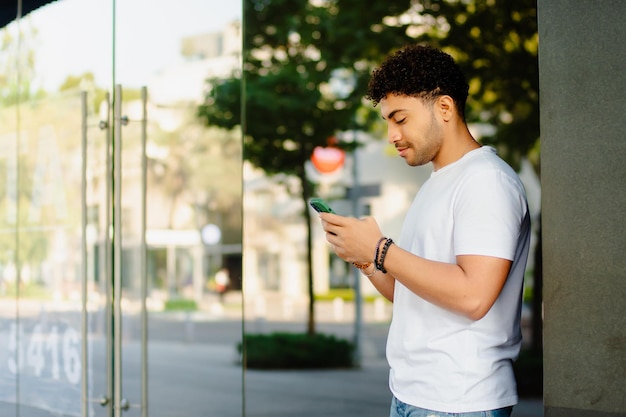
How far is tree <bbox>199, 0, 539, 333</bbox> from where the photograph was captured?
397 inches

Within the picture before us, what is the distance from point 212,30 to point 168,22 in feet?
11.7

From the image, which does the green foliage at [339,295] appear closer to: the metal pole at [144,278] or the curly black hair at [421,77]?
the metal pole at [144,278]

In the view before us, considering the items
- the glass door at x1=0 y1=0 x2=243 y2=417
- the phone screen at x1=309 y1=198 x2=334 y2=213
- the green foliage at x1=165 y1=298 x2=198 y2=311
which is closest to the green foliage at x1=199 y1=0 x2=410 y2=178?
the glass door at x1=0 y1=0 x2=243 y2=417

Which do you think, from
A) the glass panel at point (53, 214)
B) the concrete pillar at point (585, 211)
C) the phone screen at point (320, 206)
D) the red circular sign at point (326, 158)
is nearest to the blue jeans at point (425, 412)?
the concrete pillar at point (585, 211)

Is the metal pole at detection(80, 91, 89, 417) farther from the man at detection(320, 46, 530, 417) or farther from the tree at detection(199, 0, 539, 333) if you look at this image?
the tree at detection(199, 0, 539, 333)

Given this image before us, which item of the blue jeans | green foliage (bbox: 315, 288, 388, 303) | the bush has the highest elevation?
the blue jeans

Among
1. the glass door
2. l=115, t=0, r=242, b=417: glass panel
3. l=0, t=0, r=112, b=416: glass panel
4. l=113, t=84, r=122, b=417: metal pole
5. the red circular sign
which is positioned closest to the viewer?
l=113, t=84, r=122, b=417: metal pole

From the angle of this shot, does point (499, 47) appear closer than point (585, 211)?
No

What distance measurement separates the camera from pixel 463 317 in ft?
7.47

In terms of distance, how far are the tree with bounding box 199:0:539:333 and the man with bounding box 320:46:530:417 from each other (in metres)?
7.59

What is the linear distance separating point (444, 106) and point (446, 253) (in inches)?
14.7

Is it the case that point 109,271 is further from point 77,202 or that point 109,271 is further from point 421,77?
point 421,77

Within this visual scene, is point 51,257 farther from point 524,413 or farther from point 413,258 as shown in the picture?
point 524,413

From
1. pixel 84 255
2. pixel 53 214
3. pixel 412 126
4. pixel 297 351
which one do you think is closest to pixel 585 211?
pixel 412 126
